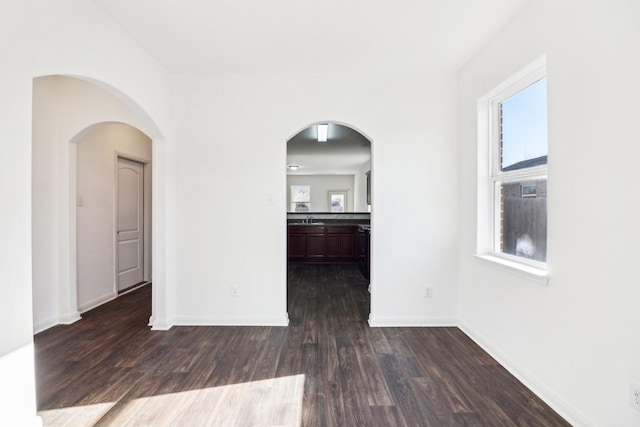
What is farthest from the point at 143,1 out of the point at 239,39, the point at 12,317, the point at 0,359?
the point at 0,359

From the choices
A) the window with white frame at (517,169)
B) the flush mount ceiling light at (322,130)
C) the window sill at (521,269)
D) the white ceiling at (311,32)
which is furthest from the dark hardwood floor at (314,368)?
the flush mount ceiling light at (322,130)

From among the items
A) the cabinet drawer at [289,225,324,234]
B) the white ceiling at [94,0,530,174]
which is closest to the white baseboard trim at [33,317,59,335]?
the white ceiling at [94,0,530,174]

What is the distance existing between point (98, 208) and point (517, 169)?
460cm

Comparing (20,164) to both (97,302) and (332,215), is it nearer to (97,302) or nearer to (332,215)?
(97,302)

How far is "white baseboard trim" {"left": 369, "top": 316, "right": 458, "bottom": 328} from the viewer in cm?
331

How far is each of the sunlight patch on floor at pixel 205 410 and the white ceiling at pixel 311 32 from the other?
263cm

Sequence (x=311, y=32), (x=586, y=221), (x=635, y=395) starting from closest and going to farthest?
(x=635, y=395) < (x=586, y=221) < (x=311, y=32)

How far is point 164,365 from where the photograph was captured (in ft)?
8.15

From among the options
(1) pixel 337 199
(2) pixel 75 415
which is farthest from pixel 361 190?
(2) pixel 75 415

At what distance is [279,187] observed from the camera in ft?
11.0

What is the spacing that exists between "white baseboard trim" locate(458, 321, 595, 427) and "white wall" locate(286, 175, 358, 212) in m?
8.89

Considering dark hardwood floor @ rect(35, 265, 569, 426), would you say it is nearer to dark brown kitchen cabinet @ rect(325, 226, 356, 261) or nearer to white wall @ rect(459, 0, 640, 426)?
white wall @ rect(459, 0, 640, 426)

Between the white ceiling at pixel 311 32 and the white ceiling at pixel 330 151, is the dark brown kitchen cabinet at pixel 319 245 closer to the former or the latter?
the white ceiling at pixel 330 151

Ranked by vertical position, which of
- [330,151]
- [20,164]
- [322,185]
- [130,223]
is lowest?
[130,223]
